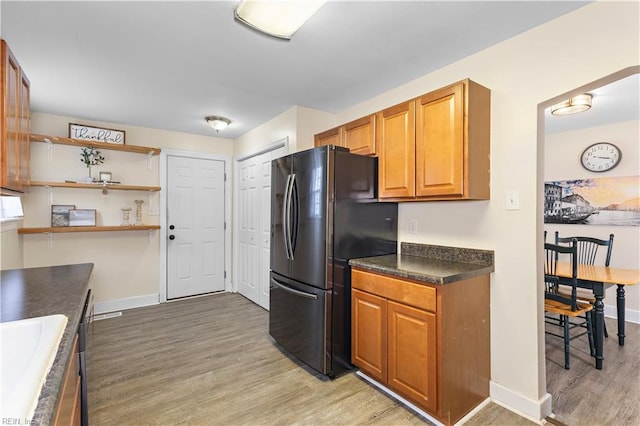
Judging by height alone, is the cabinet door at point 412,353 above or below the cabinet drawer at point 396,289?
below

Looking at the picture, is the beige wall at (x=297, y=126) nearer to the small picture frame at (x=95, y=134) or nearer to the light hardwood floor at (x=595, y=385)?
the small picture frame at (x=95, y=134)

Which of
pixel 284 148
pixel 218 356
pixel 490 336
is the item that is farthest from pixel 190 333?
pixel 490 336

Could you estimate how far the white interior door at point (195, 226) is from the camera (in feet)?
14.1

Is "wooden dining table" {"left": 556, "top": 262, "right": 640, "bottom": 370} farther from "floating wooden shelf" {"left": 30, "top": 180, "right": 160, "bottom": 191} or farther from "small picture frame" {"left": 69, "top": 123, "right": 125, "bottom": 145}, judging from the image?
"small picture frame" {"left": 69, "top": 123, "right": 125, "bottom": 145}

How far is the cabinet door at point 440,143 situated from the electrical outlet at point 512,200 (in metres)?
0.36

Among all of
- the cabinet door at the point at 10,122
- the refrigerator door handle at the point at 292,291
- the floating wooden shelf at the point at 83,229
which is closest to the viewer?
the cabinet door at the point at 10,122

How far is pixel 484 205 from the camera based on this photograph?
215 centimetres

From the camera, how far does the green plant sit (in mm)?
3627

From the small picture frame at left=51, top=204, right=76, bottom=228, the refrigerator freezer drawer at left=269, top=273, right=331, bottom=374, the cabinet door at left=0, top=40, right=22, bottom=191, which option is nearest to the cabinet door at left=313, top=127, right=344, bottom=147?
the refrigerator freezer drawer at left=269, top=273, right=331, bottom=374

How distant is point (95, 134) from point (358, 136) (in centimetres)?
325

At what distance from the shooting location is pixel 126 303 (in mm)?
3947

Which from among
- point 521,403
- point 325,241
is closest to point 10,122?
point 325,241

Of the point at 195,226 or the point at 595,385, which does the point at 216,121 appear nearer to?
the point at 195,226

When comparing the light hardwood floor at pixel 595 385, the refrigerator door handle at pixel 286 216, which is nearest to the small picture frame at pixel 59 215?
the refrigerator door handle at pixel 286 216
